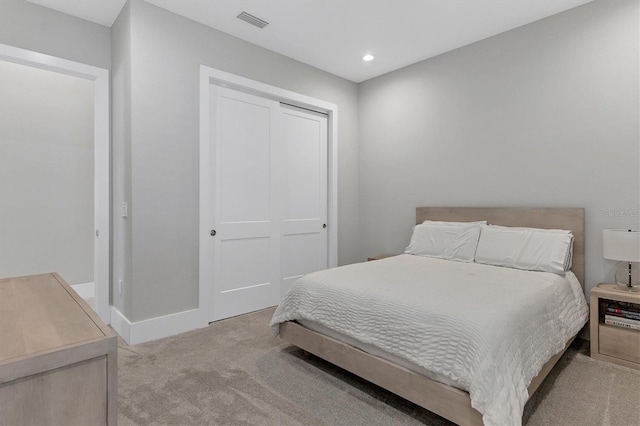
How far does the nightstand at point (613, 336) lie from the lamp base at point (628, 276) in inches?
1.9

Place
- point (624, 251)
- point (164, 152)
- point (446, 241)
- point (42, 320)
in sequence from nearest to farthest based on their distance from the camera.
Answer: point (42, 320) < point (624, 251) < point (164, 152) < point (446, 241)

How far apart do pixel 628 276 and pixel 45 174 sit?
5.60 m

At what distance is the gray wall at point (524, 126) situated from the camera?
8.55ft

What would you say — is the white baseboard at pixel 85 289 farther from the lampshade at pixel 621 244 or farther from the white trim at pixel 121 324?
the lampshade at pixel 621 244

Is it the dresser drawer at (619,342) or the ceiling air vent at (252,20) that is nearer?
the dresser drawer at (619,342)

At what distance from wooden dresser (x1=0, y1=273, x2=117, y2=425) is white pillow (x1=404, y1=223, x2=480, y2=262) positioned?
2826 millimetres

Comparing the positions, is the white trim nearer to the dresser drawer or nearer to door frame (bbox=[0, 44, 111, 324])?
door frame (bbox=[0, 44, 111, 324])

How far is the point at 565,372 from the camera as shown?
7.41ft

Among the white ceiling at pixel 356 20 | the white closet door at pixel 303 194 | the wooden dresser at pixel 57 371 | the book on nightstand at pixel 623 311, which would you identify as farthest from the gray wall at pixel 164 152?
the book on nightstand at pixel 623 311

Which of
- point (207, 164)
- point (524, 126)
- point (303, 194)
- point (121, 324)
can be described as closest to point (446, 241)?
point (524, 126)

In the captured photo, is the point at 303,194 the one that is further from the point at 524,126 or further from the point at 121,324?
the point at 524,126

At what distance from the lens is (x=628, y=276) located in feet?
7.98

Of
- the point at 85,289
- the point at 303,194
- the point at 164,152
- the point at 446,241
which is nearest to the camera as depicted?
the point at 164,152

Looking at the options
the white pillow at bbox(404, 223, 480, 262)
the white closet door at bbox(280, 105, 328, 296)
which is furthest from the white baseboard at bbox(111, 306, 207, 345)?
the white pillow at bbox(404, 223, 480, 262)
